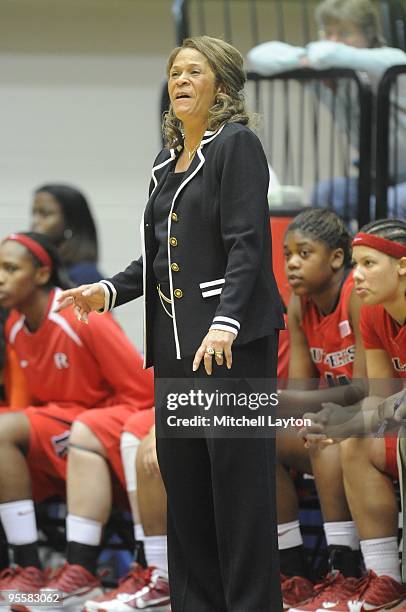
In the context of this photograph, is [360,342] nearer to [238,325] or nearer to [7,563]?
[238,325]

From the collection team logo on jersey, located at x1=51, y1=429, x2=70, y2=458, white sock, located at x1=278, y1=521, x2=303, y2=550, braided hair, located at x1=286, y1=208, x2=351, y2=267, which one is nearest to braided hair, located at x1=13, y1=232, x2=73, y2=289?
team logo on jersey, located at x1=51, y1=429, x2=70, y2=458

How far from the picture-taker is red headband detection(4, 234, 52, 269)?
4273 millimetres

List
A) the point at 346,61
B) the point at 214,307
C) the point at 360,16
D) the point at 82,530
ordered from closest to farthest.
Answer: the point at 214,307, the point at 82,530, the point at 346,61, the point at 360,16

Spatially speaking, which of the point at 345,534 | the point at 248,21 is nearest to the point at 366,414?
the point at 345,534

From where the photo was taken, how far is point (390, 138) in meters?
4.37

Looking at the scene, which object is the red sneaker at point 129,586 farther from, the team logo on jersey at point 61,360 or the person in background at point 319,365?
the team logo on jersey at point 61,360

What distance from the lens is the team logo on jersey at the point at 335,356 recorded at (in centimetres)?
370

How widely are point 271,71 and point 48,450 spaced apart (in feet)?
5.56

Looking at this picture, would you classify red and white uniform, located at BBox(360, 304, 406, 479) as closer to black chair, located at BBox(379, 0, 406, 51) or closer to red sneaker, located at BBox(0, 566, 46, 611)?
red sneaker, located at BBox(0, 566, 46, 611)

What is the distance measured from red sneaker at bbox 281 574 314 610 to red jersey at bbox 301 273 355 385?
0.63m

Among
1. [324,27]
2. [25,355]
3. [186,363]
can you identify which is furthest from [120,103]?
[186,363]

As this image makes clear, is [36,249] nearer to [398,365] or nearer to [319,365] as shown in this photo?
[319,365]

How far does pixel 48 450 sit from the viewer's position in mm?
4086

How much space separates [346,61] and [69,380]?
1607mm
